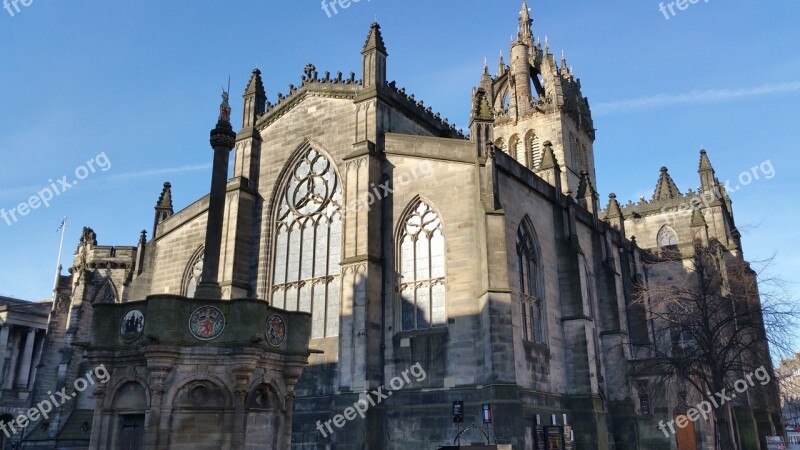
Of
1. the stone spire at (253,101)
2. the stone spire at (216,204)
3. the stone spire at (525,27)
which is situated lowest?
the stone spire at (216,204)

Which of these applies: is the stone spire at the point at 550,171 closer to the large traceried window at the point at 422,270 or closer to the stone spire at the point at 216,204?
the large traceried window at the point at 422,270

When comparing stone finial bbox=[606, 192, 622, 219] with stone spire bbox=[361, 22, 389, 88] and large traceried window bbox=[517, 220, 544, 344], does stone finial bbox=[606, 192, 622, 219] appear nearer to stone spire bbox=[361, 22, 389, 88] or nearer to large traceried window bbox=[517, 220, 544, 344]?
large traceried window bbox=[517, 220, 544, 344]

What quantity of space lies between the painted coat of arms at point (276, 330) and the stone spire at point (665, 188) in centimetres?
3983

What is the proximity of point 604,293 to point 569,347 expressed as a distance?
19.2 feet

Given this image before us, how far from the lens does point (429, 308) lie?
71.2 ft

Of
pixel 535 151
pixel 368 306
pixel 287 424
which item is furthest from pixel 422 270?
pixel 535 151

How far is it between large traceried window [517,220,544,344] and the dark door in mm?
13580

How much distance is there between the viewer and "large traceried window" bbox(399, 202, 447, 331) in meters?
21.7

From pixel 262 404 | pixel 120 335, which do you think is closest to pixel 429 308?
pixel 262 404

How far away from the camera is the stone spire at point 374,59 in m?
25.2

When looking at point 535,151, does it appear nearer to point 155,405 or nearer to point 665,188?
point 665,188

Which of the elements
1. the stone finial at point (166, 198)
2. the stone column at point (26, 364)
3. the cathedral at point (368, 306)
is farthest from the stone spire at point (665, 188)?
the stone column at point (26, 364)

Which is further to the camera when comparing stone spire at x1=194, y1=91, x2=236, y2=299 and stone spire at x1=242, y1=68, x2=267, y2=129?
stone spire at x1=242, y1=68, x2=267, y2=129

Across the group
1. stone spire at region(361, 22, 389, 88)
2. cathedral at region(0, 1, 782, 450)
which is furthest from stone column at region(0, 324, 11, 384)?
stone spire at region(361, 22, 389, 88)
